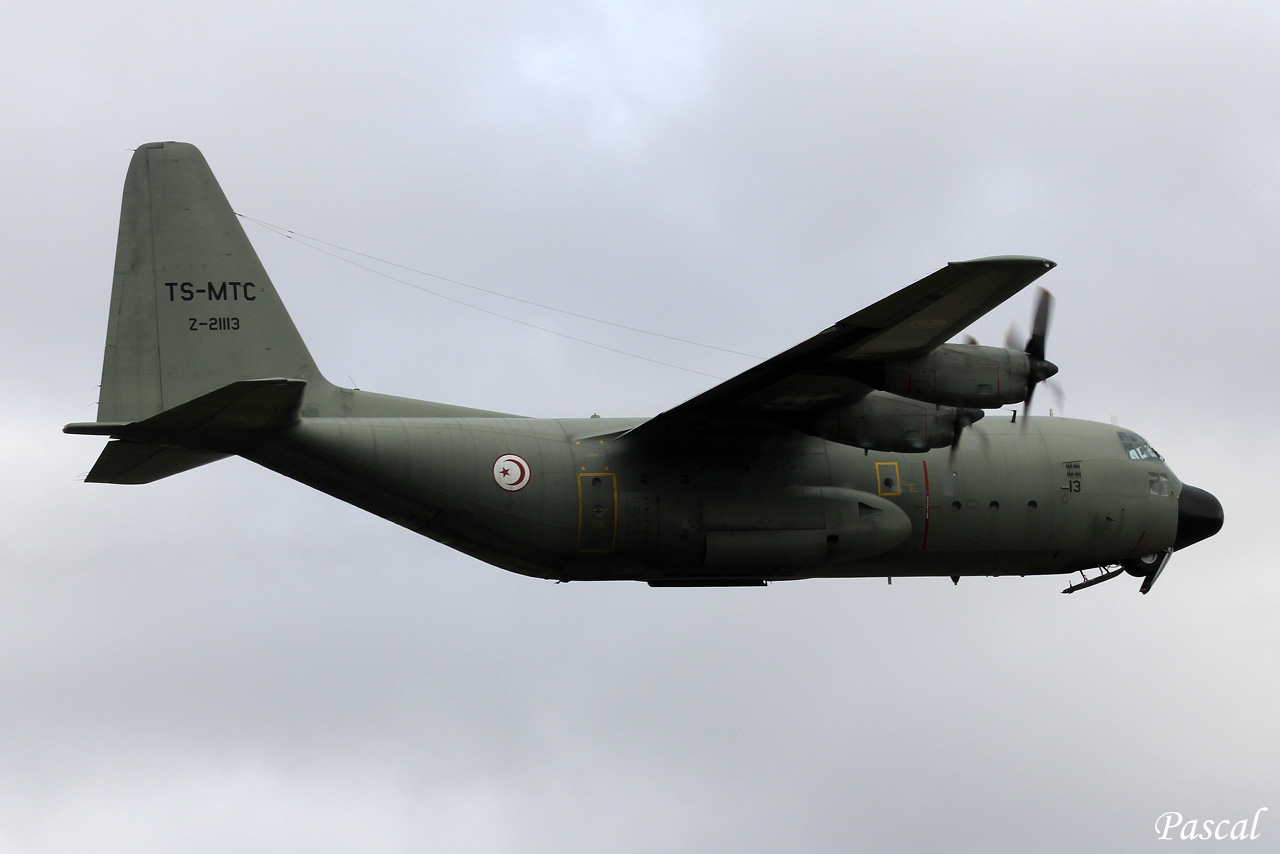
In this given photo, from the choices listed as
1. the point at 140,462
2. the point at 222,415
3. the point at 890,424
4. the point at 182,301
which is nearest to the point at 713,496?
the point at 890,424

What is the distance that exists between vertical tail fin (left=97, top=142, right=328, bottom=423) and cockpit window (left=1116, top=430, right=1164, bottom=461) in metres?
13.2

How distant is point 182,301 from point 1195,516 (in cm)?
1635

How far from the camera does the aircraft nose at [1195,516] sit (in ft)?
86.5

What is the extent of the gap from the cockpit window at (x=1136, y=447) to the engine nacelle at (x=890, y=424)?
449cm

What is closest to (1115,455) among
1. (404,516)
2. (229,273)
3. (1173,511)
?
(1173,511)

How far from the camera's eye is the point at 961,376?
22.1m

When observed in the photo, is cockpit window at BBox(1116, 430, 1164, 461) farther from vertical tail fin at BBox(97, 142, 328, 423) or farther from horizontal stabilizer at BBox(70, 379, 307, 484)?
horizontal stabilizer at BBox(70, 379, 307, 484)

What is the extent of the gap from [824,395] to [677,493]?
2576 mm

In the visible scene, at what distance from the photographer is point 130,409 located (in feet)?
72.3

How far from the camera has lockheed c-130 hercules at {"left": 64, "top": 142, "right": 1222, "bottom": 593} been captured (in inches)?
872

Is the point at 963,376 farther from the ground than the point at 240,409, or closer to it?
farther from the ground

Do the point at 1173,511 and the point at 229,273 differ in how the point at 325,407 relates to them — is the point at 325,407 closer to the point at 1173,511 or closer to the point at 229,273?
the point at 229,273

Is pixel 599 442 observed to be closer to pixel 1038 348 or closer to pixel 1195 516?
pixel 1038 348

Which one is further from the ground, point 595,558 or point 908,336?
point 908,336
